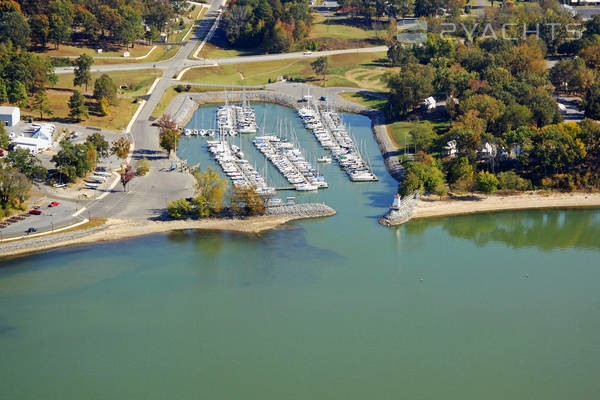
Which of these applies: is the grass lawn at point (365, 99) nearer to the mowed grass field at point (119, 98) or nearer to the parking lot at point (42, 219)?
the mowed grass field at point (119, 98)

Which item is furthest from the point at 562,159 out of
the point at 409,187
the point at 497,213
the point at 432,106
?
the point at 432,106

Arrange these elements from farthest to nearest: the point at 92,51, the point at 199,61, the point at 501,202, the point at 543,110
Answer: the point at 199,61, the point at 92,51, the point at 543,110, the point at 501,202

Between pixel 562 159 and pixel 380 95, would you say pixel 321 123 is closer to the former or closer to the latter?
pixel 380 95

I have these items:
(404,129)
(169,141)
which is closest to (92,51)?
(169,141)

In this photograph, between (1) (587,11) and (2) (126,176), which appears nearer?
(2) (126,176)

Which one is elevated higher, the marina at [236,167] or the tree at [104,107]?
the tree at [104,107]

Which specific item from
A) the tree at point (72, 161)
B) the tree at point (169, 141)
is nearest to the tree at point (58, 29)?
the tree at point (169, 141)

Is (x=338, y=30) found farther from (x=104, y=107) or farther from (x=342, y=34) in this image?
(x=104, y=107)
